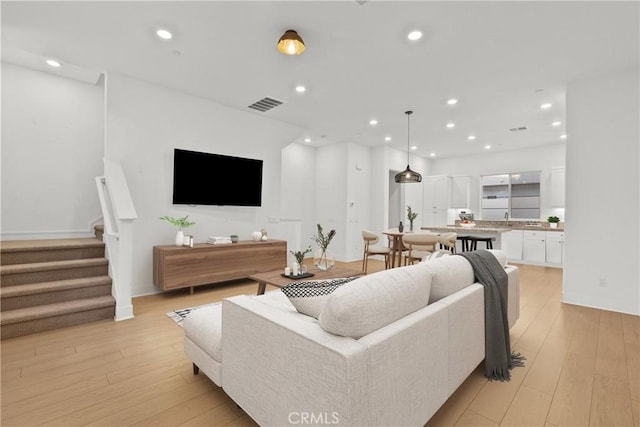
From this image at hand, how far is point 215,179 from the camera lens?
457 centimetres

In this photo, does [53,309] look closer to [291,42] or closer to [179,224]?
[179,224]

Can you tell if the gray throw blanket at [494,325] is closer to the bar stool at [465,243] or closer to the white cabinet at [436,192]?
the bar stool at [465,243]

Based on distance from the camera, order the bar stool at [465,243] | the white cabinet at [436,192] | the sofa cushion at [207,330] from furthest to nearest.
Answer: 1. the white cabinet at [436,192]
2. the bar stool at [465,243]
3. the sofa cushion at [207,330]

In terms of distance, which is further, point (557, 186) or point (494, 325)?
point (557, 186)

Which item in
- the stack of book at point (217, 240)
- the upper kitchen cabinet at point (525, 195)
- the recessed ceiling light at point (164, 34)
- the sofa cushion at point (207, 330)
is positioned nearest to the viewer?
the sofa cushion at point (207, 330)

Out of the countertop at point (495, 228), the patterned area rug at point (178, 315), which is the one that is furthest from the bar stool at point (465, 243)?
the patterned area rug at point (178, 315)

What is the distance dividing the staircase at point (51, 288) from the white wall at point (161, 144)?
24.2 inches

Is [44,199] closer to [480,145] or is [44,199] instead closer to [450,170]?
[480,145]

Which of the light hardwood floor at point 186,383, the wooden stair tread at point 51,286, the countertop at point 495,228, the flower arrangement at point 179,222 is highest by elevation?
the flower arrangement at point 179,222

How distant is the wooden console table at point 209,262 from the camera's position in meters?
3.78

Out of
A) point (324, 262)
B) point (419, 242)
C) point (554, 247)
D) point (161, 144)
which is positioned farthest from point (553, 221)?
point (161, 144)

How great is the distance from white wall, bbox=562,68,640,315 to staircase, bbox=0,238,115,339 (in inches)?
219

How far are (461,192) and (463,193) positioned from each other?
6cm

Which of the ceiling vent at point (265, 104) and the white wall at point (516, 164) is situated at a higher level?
the ceiling vent at point (265, 104)
